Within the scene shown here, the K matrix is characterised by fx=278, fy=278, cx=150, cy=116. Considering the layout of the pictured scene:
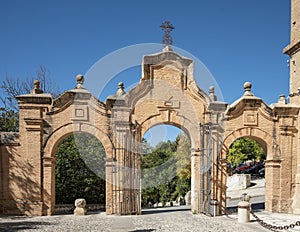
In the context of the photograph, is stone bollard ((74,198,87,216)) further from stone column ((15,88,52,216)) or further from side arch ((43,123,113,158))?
side arch ((43,123,113,158))

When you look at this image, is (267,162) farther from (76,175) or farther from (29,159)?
(76,175)

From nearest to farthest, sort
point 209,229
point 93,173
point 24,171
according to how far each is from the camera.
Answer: point 209,229 < point 24,171 < point 93,173

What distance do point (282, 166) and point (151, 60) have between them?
7967mm

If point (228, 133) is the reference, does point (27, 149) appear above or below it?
below

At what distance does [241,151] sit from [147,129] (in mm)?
23533

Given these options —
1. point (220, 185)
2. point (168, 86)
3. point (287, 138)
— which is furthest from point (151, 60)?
point (287, 138)

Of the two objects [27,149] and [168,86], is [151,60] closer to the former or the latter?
[168,86]

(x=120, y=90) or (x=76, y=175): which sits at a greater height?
(x=120, y=90)

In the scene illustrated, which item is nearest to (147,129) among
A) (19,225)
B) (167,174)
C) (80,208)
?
(80,208)

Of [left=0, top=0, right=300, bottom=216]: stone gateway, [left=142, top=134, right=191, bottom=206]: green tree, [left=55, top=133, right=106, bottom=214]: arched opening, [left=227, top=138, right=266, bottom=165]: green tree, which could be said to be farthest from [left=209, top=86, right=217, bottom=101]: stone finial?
[left=227, top=138, right=266, bottom=165]: green tree

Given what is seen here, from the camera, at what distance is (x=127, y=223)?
1051 cm

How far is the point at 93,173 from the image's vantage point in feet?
64.0

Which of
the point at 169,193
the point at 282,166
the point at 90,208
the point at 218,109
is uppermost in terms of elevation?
the point at 218,109

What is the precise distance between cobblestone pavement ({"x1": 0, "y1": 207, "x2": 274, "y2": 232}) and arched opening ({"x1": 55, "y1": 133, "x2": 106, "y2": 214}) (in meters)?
6.79
